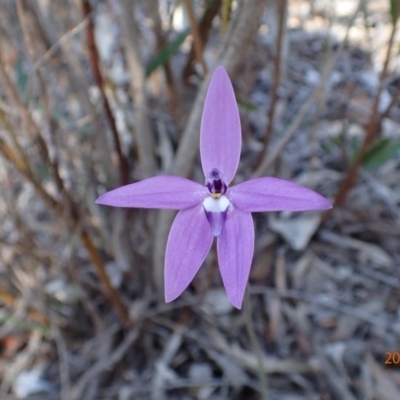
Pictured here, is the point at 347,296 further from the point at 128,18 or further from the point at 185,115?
the point at 128,18

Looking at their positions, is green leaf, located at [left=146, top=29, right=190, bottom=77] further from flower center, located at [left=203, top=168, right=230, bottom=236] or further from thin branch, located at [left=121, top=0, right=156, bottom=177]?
flower center, located at [left=203, top=168, right=230, bottom=236]

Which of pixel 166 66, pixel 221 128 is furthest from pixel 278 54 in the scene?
pixel 221 128

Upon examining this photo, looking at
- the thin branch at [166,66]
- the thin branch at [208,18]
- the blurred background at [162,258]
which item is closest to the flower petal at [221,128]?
the blurred background at [162,258]

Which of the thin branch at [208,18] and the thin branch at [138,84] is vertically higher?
the thin branch at [208,18]

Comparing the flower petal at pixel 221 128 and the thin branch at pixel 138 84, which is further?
the thin branch at pixel 138 84

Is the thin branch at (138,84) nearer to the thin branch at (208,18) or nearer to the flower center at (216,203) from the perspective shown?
the thin branch at (208,18)

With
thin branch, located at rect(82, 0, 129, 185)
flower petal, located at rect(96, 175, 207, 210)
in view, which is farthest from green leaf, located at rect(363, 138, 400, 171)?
flower petal, located at rect(96, 175, 207, 210)

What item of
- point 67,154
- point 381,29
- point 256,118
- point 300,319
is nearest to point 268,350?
point 300,319
